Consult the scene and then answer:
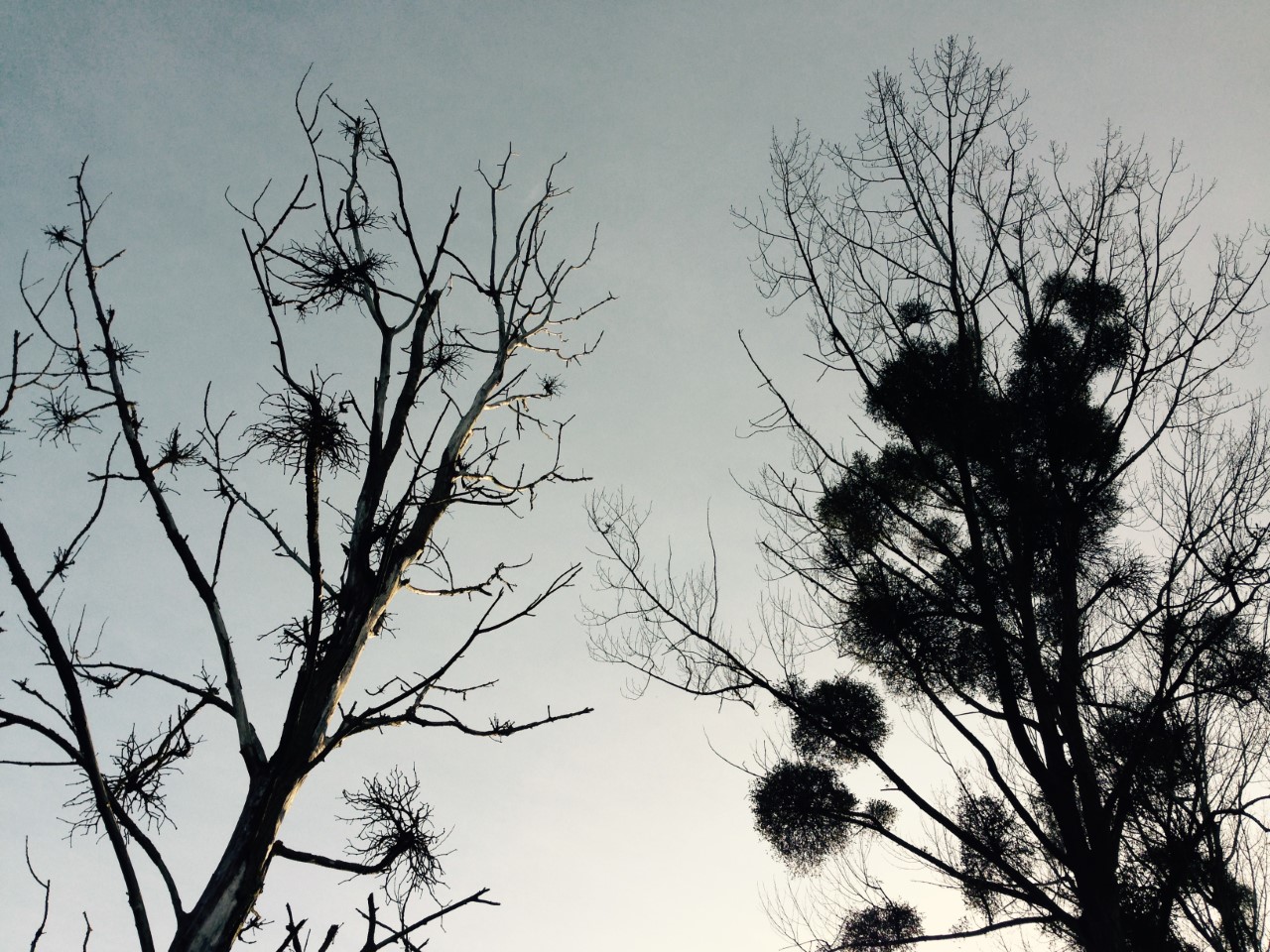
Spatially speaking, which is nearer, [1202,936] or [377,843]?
[377,843]

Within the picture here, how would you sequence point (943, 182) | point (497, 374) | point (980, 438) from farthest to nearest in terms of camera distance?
point (943, 182) < point (980, 438) < point (497, 374)

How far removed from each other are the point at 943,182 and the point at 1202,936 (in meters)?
5.68

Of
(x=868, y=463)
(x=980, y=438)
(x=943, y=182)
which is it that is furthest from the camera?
(x=868, y=463)

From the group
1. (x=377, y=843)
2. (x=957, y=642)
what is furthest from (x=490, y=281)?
(x=957, y=642)

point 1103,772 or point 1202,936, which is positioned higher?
point 1103,772

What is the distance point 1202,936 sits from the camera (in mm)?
5152

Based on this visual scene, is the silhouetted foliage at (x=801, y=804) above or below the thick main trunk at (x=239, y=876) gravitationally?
above

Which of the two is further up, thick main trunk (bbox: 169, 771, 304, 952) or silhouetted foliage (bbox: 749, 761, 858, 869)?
silhouetted foliage (bbox: 749, 761, 858, 869)

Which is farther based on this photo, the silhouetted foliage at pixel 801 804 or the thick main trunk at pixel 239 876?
the silhouetted foliage at pixel 801 804

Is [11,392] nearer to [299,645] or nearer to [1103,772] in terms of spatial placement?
[299,645]

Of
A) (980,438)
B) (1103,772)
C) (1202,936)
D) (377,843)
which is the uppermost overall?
(980,438)

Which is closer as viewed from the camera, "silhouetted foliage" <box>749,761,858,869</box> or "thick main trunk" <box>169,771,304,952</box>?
"thick main trunk" <box>169,771,304,952</box>

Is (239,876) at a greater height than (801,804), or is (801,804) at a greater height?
(801,804)

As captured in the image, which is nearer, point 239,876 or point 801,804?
point 239,876
